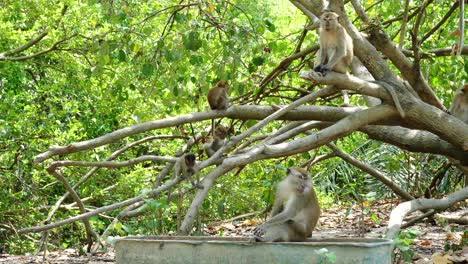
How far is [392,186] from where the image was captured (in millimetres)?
9070

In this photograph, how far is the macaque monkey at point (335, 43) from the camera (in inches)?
267

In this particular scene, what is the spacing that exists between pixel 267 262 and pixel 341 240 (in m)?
0.90

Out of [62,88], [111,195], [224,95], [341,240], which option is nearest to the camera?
[341,240]

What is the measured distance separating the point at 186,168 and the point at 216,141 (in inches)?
94.7

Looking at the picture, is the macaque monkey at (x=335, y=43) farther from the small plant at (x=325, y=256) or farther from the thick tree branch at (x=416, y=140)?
the small plant at (x=325, y=256)

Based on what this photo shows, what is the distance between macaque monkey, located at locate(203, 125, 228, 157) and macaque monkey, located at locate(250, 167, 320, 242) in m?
2.97

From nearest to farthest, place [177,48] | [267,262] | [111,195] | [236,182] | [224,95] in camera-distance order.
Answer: [267,262] < [177,48] < [224,95] < [236,182] < [111,195]

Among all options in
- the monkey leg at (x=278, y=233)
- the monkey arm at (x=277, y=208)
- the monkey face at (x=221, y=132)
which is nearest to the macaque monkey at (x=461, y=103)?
the monkey face at (x=221, y=132)

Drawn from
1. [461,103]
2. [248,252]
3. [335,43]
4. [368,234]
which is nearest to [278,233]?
[248,252]

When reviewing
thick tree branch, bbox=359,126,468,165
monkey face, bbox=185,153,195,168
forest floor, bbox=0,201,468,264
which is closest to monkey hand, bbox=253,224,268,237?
forest floor, bbox=0,201,468,264

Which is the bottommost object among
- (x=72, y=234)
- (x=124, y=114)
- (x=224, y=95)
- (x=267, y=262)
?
(x=267, y=262)

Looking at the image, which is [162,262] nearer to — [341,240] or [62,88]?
[341,240]

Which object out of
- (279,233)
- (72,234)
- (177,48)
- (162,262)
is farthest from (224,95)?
(72,234)

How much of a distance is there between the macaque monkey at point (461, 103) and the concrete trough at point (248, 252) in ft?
17.5
